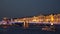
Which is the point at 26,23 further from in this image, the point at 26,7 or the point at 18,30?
the point at 26,7

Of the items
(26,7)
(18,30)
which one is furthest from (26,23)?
(26,7)

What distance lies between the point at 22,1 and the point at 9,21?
46 cm

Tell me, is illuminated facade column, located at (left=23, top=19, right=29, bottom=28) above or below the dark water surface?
above

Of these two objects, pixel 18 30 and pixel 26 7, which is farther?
pixel 26 7

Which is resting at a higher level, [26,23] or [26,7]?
[26,7]

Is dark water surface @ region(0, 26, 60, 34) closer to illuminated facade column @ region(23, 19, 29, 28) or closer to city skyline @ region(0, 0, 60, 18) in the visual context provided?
illuminated facade column @ region(23, 19, 29, 28)

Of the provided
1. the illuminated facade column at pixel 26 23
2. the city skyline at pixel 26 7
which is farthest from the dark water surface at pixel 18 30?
the city skyline at pixel 26 7

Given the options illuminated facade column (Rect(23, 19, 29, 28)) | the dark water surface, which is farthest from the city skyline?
the dark water surface

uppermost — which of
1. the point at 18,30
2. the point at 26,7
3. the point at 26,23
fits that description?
the point at 26,7

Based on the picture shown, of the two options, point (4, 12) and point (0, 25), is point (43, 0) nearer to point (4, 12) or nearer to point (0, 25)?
point (4, 12)

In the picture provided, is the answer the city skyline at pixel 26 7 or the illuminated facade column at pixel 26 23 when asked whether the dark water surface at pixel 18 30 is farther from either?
the city skyline at pixel 26 7

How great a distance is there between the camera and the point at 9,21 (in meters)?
2.55

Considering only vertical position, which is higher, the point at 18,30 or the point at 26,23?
the point at 26,23

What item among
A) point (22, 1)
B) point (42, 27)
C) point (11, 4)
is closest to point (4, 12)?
point (11, 4)
